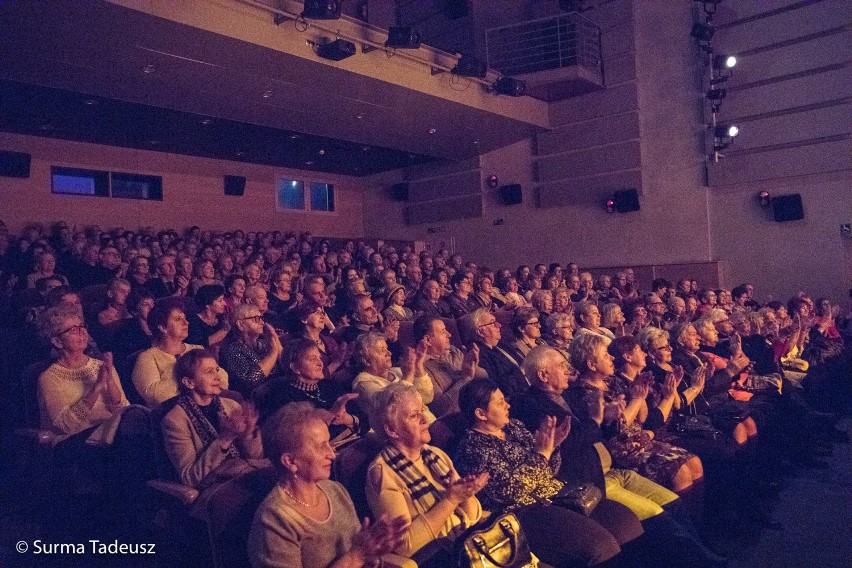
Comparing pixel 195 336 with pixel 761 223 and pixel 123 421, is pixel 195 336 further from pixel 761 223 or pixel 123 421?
pixel 761 223

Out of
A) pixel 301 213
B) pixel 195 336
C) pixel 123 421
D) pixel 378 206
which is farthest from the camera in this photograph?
pixel 378 206

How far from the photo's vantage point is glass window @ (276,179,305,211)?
10977 mm

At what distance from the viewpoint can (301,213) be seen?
11.2m

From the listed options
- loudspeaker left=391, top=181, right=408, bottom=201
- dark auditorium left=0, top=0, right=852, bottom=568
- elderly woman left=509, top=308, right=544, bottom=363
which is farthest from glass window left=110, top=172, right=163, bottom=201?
elderly woman left=509, top=308, right=544, bottom=363

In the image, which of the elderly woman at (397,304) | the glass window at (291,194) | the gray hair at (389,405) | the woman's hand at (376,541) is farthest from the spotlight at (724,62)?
the woman's hand at (376,541)

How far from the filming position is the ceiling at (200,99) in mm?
5301

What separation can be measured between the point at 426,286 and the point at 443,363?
2.33 metres

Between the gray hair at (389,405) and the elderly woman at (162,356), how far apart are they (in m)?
0.89

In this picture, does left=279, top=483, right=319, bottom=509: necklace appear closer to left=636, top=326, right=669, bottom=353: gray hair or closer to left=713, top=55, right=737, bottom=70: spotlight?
left=636, top=326, right=669, bottom=353: gray hair

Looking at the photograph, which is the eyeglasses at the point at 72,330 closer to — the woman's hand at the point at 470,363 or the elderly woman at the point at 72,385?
the elderly woman at the point at 72,385

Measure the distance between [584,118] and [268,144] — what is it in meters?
4.37

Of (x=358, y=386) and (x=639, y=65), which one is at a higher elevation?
(x=639, y=65)

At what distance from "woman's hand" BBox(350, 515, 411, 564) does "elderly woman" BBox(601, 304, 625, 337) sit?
3.22m

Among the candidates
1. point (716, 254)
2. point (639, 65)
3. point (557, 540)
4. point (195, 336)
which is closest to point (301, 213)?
point (639, 65)
